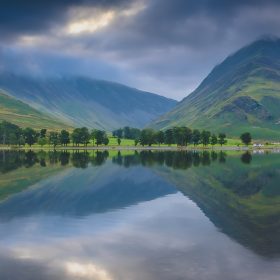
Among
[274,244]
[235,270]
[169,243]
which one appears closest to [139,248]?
[169,243]

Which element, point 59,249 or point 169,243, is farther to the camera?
point 169,243

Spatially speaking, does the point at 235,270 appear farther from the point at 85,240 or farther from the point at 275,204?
the point at 275,204

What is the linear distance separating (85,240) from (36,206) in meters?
20.2

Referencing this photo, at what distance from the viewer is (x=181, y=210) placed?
49719 millimetres

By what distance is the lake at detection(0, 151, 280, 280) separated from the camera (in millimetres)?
26828

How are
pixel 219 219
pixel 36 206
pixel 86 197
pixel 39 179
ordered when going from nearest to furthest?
pixel 219 219 < pixel 36 206 < pixel 86 197 < pixel 39 179

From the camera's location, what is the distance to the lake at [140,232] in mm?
26828

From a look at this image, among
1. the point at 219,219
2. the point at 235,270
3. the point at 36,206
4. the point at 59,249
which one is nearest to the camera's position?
the point at 235,270

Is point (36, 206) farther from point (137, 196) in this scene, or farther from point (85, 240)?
point (85, 240)

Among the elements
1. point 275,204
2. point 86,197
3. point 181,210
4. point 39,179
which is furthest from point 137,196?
point 39,179

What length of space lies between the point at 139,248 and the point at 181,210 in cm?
1842

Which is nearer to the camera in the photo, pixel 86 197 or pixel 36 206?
pixel 36 206

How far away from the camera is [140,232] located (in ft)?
123

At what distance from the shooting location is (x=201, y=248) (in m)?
32.0
